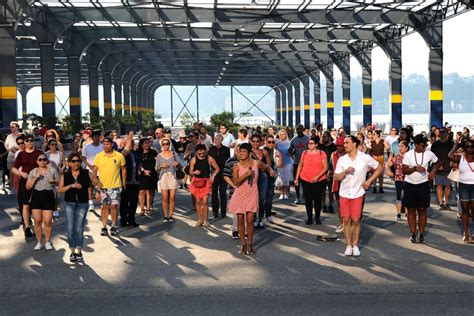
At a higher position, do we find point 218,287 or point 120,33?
point 120,33

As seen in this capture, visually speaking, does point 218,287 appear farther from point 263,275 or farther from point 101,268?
point 101,268

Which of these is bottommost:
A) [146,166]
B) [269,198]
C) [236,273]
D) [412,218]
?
[236,273]

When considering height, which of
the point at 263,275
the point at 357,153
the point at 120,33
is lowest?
the point at 263,275

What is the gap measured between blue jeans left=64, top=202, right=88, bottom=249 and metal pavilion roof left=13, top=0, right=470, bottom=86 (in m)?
18.7

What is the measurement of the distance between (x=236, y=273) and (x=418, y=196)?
11.0 feet

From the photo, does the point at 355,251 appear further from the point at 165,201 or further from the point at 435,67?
the point at 435,67

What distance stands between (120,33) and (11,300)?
34142mm

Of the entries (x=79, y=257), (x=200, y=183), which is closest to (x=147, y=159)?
(x=200, y=183)

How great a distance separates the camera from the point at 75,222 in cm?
933

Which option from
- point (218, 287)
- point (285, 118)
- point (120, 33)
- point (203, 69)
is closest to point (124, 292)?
point (218, 287)

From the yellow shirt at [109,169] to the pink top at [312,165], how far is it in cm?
325

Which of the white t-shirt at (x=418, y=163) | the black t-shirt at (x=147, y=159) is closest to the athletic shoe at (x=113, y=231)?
the black t-shirt at (x=147, y=159)

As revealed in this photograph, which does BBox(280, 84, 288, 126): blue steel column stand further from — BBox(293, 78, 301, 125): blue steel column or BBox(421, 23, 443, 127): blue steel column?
BBox(421, 23, 443, 127): blue steel column

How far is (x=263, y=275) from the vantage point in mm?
8258
